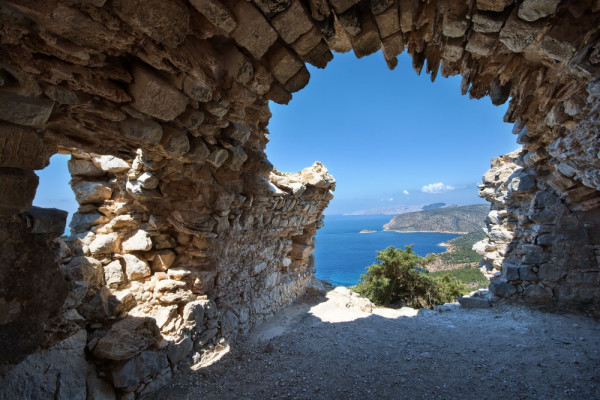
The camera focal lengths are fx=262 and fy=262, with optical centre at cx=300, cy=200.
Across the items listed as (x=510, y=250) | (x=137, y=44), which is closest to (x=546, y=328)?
(x=510, y=250)

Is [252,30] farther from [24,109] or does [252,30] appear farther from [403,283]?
[403,283]

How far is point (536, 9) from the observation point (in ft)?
7.79

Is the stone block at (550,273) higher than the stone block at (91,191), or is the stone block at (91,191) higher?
the stone block at (91,191)

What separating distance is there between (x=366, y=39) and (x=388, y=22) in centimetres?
25

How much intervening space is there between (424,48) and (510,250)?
6.72 m

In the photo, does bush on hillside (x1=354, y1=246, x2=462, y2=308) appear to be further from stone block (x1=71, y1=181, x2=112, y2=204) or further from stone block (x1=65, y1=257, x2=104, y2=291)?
stone block (x1=71, y1=181, x2=112, y2=204)

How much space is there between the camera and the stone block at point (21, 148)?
6.77ft

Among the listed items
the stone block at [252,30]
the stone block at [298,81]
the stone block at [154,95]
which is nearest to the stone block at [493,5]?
the stone block at [298,81]

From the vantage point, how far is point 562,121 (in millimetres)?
3980

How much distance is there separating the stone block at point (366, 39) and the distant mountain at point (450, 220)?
158ft

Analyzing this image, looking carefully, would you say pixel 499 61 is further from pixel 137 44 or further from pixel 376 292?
pixel 376 292

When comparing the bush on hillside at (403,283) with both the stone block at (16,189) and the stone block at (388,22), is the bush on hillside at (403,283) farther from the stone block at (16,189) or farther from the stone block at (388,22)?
the stone block at (16,189)

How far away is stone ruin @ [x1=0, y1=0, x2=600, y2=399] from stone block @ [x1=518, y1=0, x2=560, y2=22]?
0.04ft

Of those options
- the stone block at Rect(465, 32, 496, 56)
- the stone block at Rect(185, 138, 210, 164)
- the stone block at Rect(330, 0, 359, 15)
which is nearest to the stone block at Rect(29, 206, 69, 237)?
the stone block at Rect(185, 138, 210, 164)
